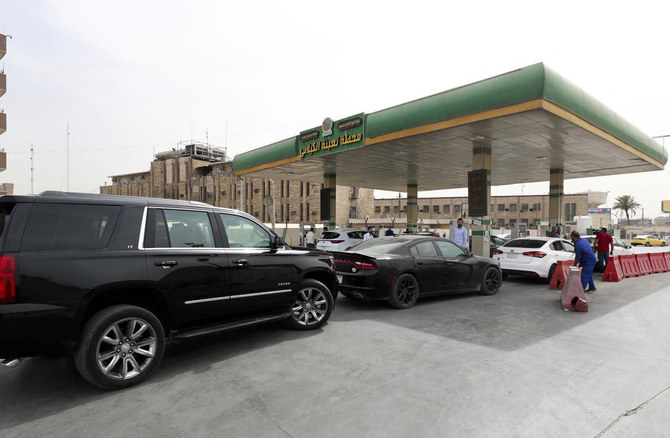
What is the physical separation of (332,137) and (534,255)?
28.8 ft

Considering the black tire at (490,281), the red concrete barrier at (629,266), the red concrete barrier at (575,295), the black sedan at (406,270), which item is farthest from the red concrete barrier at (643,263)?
the black sedan at (406,270)

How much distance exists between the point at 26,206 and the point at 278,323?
3772mm

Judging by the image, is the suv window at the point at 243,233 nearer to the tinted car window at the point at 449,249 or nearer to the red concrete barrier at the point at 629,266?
the tinted car window at the point at 449,249

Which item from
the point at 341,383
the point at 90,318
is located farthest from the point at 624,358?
the point at 90,318

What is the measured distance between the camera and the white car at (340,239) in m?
15.4

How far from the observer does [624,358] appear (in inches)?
182

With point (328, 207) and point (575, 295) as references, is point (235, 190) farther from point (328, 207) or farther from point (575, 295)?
point (575, 295)

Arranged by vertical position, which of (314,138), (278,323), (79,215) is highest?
(314,138)

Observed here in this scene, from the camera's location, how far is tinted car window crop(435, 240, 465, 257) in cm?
816

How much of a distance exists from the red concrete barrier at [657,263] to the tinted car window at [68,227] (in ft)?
54.6

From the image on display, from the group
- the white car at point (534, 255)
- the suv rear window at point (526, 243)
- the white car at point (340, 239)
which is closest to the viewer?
the white car at point (534, 255)

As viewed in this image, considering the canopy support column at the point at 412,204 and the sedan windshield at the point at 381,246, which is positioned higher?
the canopy support column at the point at 412,204

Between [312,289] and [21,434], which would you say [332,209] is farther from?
[21,434]

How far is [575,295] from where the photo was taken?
286 inches
